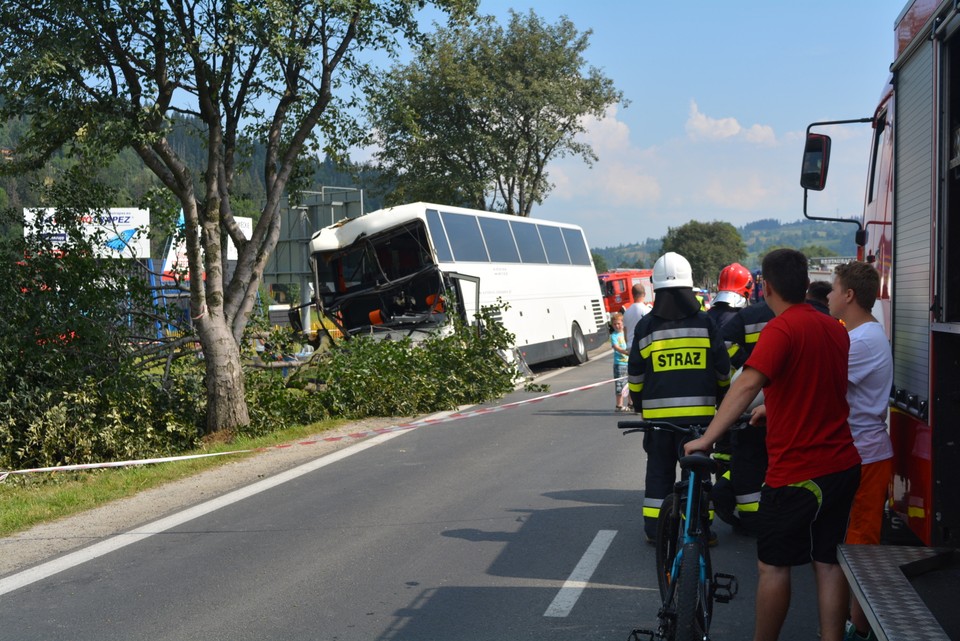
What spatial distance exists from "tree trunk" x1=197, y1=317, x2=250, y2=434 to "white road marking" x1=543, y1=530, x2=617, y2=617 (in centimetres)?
697

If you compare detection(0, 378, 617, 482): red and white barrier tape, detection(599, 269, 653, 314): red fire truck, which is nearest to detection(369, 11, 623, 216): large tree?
detection(599, 269, 653, 314): red fire truck

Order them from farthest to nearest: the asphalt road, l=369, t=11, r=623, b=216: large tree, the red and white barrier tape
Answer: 1. l=369, t=11, r=623, b=216: large tree
2. the red and white barrier tape
3. the asphalt road

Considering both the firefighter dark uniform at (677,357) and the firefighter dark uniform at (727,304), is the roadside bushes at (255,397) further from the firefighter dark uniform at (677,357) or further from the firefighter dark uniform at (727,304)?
the firefighter dark uniform at (677,357)

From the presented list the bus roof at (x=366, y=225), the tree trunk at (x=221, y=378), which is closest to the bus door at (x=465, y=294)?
the bus roof at (x=366, y=225)

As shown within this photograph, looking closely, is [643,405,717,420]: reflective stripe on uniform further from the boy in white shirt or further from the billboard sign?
the billboard sign

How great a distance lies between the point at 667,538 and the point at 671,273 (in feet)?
5.49

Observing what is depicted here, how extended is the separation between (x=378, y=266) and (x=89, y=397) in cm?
845

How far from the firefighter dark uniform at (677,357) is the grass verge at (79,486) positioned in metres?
5.21

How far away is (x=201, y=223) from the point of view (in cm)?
1282

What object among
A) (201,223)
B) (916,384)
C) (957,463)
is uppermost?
(201,223)

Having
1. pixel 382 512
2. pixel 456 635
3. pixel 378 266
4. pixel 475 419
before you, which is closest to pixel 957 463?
pixel 456 635

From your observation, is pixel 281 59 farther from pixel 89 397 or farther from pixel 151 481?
pixel 151 481

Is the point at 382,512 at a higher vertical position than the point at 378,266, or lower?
lower

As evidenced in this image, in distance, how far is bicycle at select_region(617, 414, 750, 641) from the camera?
169 inches
